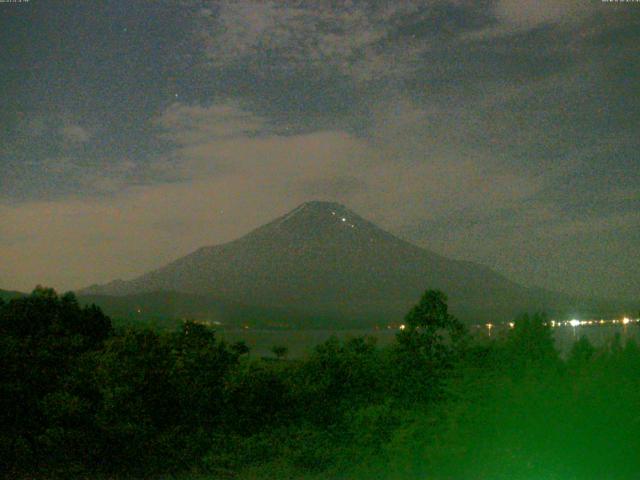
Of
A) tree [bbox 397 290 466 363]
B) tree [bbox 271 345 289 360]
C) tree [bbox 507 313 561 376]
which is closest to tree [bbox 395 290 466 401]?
tree [bbox 397 290 466 363]

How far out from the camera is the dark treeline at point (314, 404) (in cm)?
593

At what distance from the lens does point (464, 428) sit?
21.0 ft

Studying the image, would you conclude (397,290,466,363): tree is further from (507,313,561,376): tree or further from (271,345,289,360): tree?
(271,345,289,360): tree

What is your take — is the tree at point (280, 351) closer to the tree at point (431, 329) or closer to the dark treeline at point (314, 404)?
the dark treeline at point (314, 404)

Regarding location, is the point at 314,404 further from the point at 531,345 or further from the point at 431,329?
the point at 531,345

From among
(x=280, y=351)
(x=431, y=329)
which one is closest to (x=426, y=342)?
(x=431, y=329)

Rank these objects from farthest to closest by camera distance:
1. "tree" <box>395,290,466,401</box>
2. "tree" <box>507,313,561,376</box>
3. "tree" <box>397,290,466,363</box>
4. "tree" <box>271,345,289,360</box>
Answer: "tree" <box>271,345,289,360</box> → "tree" <box>397,290,466,363</box> → "tree" <box>395,290,466,401</box> → "tree" <box>507,313,561,376</box>

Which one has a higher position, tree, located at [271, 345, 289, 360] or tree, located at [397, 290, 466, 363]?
tree, located at [397, 290, 466, 363]

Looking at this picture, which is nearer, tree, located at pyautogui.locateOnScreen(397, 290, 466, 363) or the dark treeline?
the dark treeline

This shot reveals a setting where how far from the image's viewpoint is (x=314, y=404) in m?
9.16

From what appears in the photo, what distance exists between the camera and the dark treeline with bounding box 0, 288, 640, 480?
593 cm

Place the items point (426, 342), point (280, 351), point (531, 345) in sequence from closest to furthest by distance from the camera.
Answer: point (531, 345), point (426, 342), point (280, 351)

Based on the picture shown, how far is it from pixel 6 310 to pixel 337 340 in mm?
4894

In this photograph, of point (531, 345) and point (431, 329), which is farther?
point (431, 329)
